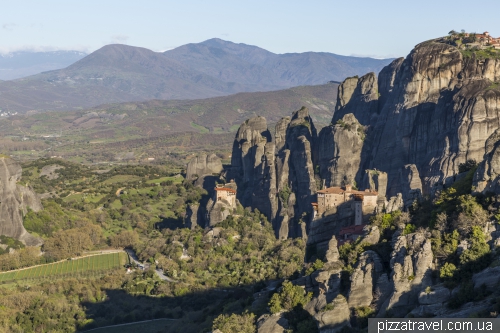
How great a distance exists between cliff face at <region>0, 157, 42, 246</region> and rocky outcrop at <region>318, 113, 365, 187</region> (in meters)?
33.1

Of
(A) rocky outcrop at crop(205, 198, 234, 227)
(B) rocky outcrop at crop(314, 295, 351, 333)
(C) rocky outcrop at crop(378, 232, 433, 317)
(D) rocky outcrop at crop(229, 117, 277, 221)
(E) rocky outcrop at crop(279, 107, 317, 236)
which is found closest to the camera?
(C) rocky outcrop at crop(378, 232, 433, 317)

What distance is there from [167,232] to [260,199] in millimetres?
11869

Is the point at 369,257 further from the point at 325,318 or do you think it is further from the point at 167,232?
the point at 167,232

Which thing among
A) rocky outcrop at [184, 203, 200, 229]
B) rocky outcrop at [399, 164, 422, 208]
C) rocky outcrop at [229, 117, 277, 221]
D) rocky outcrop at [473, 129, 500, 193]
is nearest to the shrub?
rocky outcrop at [473, 129, 500, 193]

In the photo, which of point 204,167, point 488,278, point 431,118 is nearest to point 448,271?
point 488,278

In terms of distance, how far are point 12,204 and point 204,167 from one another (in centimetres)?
3033

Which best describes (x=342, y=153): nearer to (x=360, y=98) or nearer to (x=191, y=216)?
(x=360, y=98)

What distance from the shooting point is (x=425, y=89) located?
85.4 metres

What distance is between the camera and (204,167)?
369 ft

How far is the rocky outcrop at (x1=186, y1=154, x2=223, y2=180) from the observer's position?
366ft

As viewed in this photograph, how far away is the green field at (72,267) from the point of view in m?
78.1

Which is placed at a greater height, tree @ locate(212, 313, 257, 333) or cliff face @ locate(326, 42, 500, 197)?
cliff face @ locate(326, 42, 500, 197)

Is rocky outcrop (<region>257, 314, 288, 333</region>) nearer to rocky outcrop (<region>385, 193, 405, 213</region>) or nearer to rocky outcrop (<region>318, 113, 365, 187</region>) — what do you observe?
rocky outcrop (<region>385, 193, 405, 213</region>)

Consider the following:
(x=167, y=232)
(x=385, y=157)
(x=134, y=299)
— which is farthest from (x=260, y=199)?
(x=134, y=299)
